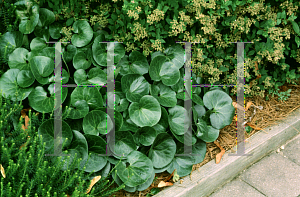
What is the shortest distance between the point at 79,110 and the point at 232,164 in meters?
1.18

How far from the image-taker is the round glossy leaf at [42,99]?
174 cm

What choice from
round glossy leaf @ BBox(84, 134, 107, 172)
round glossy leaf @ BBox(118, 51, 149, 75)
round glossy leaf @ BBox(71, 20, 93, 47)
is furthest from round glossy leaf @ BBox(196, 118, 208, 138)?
round glossy leaf @ BBox(71, 20, 93, 47)

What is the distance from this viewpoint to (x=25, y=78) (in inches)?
71.7

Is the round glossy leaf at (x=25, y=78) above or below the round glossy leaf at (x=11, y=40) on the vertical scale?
below

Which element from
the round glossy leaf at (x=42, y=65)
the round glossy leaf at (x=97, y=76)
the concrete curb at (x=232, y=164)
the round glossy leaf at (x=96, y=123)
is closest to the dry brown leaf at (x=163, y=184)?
the concrete curb at (x=232, y=164)

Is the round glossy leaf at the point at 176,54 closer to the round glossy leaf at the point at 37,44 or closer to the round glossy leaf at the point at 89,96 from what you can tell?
the round glossy leaf at the point at 89,96

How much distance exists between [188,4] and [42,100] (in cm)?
124

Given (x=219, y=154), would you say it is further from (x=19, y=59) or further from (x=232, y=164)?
(x=19, y=59)

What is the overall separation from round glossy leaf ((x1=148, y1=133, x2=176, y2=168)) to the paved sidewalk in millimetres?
445

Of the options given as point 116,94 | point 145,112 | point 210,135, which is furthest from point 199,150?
point 116,94

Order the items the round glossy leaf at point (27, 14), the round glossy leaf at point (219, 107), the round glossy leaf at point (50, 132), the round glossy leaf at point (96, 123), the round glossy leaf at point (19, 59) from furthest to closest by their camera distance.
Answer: the round glossy leaf at point (219, 107) → the round glossy leaf at point (27, 14) → the round glossy leaf at point (19, 59) → the round glossy leaf at point (96, 123) → the round glossy leaf at point (50, 132)

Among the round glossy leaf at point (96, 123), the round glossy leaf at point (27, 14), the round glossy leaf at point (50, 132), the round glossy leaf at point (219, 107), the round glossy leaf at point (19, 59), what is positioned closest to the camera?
the round glossy leaf at point (50, 132)

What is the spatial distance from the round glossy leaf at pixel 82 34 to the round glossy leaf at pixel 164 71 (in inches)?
21.2

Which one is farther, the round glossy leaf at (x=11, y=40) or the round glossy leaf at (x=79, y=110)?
the round glossy leaf at (x=11, y=40)
